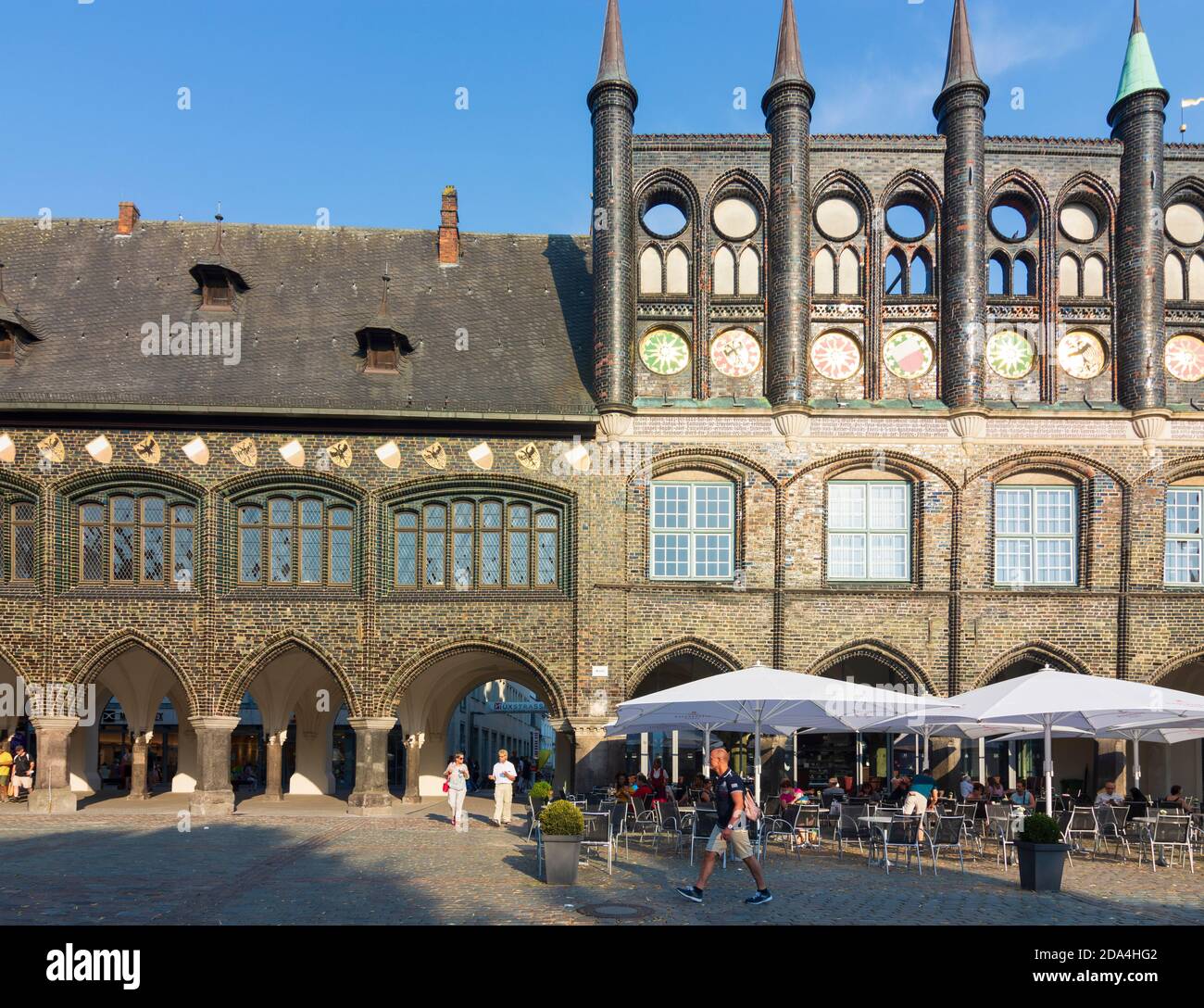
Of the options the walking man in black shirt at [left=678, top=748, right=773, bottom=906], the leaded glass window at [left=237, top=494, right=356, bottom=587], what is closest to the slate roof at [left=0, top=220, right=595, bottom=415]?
the leaded glass window at [left=237, top=494, right=356, bottom=587]

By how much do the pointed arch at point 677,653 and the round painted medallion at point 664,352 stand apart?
17.9 feet

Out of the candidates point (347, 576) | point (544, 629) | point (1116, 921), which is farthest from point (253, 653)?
Result: point (1116, 921)

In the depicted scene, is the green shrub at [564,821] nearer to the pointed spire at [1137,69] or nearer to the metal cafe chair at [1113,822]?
the metal cafe chair at [1113,822]

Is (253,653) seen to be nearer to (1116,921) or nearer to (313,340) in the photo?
(313,340)

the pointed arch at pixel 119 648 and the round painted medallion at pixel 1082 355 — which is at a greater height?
the round painted medallion at pixel 1082 355

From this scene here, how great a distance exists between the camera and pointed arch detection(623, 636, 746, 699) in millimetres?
21781

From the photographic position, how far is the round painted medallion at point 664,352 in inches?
894

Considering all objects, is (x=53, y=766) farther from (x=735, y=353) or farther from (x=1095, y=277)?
(x=1095, y=277)

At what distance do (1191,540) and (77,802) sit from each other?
2364 centimetres

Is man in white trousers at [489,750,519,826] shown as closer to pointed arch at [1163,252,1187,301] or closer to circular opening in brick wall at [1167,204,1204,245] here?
pointed arch at [1163,252,1187,301]

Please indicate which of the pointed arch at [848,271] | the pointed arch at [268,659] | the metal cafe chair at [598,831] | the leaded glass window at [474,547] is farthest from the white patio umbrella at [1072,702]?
the pointed arch at [268,659]

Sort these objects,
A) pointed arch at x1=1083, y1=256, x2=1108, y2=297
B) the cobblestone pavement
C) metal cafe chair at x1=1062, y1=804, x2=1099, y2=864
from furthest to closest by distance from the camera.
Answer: pointed arch at x1=1083, y1=256, x2=1108, y2=297
metal cafe chair at x1=1062, y1=804, x2=1099, y2=864
the cobblestone pavement

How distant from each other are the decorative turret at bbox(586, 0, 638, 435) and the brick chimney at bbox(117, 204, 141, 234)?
11.7 meters

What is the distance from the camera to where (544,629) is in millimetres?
21969
